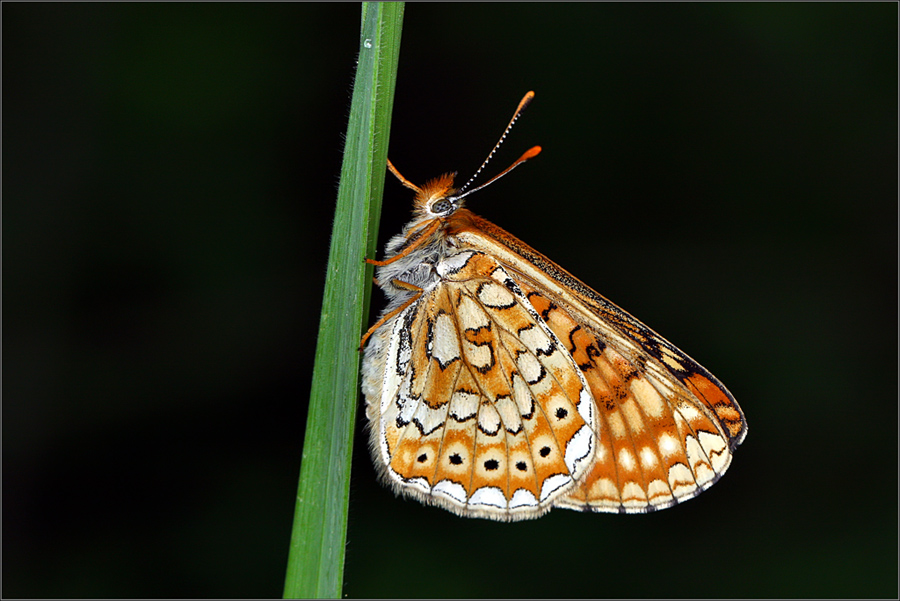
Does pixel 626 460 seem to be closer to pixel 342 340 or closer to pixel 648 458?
pixel 648 458

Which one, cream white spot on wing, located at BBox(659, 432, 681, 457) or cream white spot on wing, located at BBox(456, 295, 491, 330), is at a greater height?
cream white spot on wing, located at BBox(456, 295, 491, 330)

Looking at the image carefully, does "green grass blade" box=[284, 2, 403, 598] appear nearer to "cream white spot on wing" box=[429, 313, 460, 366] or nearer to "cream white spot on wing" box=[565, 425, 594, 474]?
"cream white spot on wing" box=[429, 313, 460, 366]

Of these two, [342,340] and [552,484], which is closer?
[342,340]

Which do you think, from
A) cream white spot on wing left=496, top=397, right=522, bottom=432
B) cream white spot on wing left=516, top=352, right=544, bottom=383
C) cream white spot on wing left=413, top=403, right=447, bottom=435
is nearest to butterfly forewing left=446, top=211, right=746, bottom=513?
cream white spot on wing left=516, top=352, right=544, bottom=383

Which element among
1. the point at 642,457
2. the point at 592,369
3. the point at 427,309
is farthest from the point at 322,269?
the point at 642,457

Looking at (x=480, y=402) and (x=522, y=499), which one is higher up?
(x=480, y=402)

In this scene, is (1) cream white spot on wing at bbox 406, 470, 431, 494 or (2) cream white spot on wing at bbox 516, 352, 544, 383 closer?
(1) cream white spot on wing at bbox 406, 470, 431, 494

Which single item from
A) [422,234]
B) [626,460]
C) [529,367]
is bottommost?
[626,460]

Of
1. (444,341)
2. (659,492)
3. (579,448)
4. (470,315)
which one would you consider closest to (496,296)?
(470,315)
